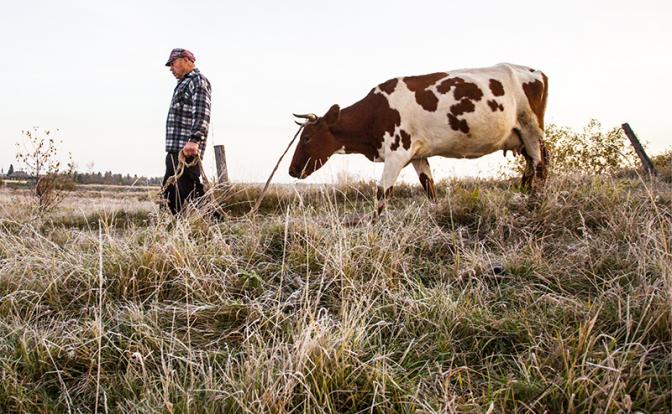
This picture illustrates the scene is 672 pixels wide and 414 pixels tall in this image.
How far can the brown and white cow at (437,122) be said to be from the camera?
677 cm

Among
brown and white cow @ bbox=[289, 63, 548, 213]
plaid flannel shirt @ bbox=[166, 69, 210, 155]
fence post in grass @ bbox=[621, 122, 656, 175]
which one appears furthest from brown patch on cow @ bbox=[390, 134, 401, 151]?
fence post in grass @ bbox=[621, 122, 656, 175]

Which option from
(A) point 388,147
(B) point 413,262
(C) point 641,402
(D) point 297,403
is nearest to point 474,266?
(B) point 413,262

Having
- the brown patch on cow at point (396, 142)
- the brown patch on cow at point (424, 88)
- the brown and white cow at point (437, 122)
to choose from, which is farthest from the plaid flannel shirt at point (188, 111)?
the brown patch on cow at point (424, 88)

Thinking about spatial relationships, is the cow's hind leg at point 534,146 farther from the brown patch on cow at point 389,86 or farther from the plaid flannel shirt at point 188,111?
the plaid flannel shirt at point 188,111

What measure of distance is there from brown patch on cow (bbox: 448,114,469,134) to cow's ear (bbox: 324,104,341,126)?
5.12ft

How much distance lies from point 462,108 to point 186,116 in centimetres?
349

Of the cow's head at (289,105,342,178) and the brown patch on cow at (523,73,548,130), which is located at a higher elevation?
the brown patch on cow at (523,73,548,130)

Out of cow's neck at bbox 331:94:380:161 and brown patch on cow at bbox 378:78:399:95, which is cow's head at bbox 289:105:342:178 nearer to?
cow's neck at bbox 331:94:380:161

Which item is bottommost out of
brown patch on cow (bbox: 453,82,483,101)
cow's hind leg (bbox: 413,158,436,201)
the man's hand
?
cow's hind leg (bbox: 413,158,436,201)

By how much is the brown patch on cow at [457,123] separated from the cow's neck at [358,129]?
99 centimetres

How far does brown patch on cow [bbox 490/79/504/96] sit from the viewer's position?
22.7 feet

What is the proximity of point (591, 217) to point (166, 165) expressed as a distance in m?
4.66

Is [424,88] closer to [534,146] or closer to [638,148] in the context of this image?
[534,146]

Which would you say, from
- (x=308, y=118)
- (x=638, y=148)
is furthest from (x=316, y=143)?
(x=638, y=148)
